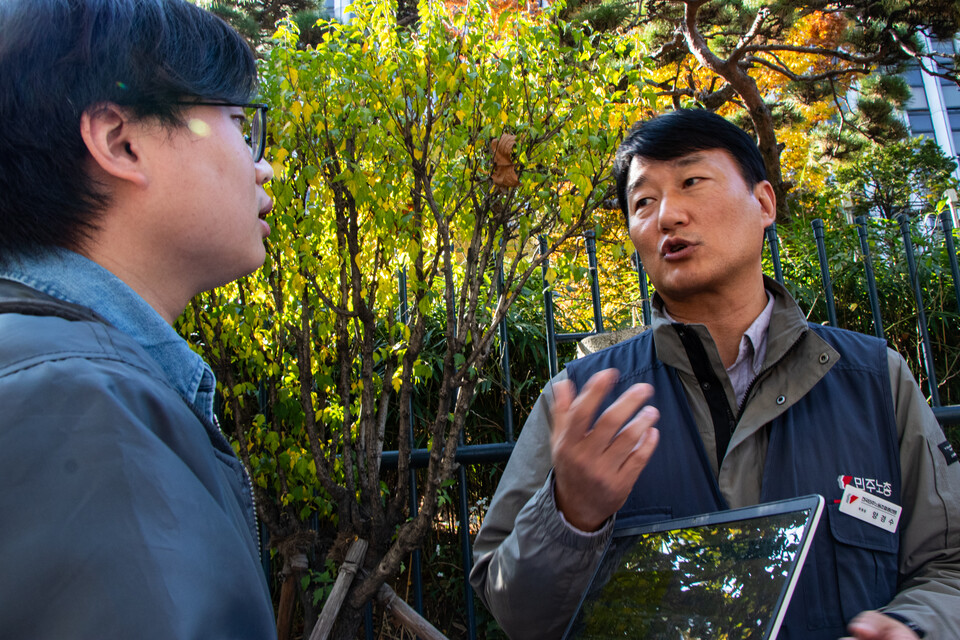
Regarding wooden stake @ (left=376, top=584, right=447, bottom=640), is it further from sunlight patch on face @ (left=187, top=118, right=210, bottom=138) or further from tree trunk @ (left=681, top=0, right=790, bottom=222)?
tree trunk @ (left=681, top=0, right=790, bottom=222)

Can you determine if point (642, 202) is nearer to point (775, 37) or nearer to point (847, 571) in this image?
point (847, 571)

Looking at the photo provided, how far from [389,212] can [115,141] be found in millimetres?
1521

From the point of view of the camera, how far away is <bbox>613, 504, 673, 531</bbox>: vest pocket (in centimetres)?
154

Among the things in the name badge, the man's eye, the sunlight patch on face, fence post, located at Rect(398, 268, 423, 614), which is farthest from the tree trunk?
the sunlight patch on face

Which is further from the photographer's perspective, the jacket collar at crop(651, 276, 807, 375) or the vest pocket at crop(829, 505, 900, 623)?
the jacket collar at crop(651, 276, 807, 375)

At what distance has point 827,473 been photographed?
59.6 inches

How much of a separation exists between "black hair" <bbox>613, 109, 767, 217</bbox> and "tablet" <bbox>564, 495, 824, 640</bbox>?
44.3 inches

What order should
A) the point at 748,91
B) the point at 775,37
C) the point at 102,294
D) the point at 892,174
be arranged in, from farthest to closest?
the point at 892,174 < the point at 775,37 < the point at 748,91 < the point at 102,294

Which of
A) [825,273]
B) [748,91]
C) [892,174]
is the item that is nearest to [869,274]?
[825,273]

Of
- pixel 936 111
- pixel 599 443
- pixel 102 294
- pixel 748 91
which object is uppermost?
pixel 748 91

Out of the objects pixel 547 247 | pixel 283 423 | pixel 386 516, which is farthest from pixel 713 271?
pixel 283 423

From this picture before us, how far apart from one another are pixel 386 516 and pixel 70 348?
2307mm

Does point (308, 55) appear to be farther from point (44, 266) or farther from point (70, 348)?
point (70, 348)

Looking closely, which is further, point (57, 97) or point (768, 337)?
point (768, 337)
